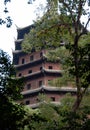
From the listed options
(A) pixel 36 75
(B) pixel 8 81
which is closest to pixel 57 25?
(B) pixel 8 81

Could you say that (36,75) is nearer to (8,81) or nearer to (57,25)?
(57,25)

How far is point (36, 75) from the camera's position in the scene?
3148 cm

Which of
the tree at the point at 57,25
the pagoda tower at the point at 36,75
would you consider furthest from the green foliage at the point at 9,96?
the pagoda tower at the point at 36,75

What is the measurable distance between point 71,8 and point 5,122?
816 centimetres

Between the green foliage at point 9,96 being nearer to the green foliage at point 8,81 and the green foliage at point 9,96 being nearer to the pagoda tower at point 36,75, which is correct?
the green foliage at point 8,81

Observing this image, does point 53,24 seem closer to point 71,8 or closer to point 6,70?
point 71,8

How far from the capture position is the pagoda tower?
30.0 metres

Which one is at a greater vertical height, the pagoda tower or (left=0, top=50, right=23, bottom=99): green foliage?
(left=0, top=50, right=23, bottom=99): green foliage

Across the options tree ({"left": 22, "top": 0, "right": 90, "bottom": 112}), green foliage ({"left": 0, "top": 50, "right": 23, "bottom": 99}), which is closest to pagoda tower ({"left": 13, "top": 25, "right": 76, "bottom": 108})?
tree ({"left": 22, "top": 0, "right": 90, "bottom": 112})

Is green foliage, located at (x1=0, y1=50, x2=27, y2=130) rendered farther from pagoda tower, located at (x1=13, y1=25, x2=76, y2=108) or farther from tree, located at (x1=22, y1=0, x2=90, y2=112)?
pagoda tower, located at (x1=13, y1=25, x2=76, y2=108)

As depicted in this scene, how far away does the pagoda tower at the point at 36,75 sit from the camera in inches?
1180

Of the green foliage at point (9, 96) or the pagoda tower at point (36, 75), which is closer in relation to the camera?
Answer: the green foliage at point (9, 96)

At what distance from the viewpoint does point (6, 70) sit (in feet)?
27.9

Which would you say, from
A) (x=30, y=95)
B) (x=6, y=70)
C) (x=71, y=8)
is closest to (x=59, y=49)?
(x=71, y=8)
